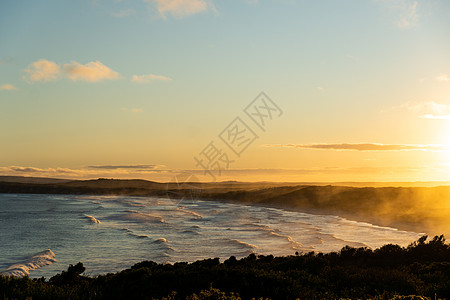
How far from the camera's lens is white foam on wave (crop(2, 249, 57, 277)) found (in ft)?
82.6

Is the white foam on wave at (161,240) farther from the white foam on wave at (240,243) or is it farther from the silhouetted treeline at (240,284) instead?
the silhouetted treeline at (240,284)

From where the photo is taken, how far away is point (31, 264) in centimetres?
2750

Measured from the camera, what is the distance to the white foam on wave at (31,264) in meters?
25.2

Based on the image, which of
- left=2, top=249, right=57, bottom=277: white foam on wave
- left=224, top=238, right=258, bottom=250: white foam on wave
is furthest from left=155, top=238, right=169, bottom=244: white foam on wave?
left=2, top=249, right=57, bottom=277: white foam on wave

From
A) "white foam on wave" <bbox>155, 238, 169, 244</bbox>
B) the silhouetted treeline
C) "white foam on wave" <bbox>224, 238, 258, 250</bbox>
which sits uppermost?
the silhouetted treeline

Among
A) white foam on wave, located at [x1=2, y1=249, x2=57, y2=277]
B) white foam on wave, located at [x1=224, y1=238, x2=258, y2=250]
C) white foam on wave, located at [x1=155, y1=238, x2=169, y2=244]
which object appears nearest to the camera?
white foam on wave, located at [x1=2, y1=249, x2=57, y2=277]

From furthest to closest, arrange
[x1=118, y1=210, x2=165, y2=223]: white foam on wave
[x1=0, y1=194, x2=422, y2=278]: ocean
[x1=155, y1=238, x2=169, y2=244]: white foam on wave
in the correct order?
[x1=118, y1=210, x2=165, y2=223]: white foam on wave, [x1=155, y1=238, x2=169, y2=244]: white foam on wave, [x1=0, y1=194, x2=422, y2=278]: ocean

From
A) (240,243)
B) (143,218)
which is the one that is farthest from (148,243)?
(143,218)

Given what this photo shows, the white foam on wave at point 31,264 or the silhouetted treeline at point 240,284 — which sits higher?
the silhouetted treeline at point 240,284

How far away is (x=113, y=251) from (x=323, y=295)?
23479mm

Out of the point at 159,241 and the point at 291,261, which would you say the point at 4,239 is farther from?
the point at 291,261

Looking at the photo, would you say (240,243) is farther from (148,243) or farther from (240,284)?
(240,284)

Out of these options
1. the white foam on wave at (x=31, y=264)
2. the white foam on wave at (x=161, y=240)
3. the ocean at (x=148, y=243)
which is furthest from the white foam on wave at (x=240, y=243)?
the white foam on wave at (x=31, y=264)

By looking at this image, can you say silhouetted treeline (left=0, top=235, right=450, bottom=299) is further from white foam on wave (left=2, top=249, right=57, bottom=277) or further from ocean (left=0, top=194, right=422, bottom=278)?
ocean (left=0, top=194, right=422, bottom=278)
